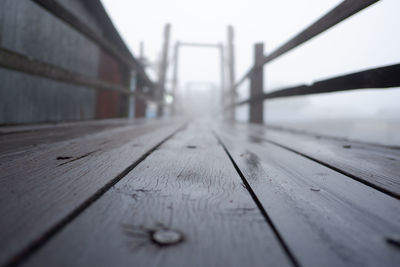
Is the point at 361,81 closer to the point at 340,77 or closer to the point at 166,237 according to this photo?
the point at 340,77

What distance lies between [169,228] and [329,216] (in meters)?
0.31

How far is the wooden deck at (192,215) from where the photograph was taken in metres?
0.31

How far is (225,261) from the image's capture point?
308 millimetres

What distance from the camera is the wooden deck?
1.03ft

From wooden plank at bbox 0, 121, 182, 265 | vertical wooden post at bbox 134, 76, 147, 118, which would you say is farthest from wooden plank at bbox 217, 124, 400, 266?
vertical wooden post at bbox 134, 76, 147, 118

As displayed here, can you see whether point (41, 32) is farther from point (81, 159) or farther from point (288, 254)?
point (288, 254)

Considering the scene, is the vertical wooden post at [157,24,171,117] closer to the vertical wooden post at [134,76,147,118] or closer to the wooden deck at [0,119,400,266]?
the vertical wooden post at [134,76,147,118]

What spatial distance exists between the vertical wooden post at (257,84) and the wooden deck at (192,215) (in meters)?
2.90

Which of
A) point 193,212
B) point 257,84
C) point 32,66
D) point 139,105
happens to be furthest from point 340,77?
point 139,105

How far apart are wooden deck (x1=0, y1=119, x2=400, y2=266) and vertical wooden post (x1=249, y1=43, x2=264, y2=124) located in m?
2.90

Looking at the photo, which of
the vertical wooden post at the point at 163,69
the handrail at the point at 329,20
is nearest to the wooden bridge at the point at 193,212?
the handrail at the point at 329,20

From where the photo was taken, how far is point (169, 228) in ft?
1.26

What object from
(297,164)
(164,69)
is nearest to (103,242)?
(297,164)

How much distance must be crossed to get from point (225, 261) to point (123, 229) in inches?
6.8
